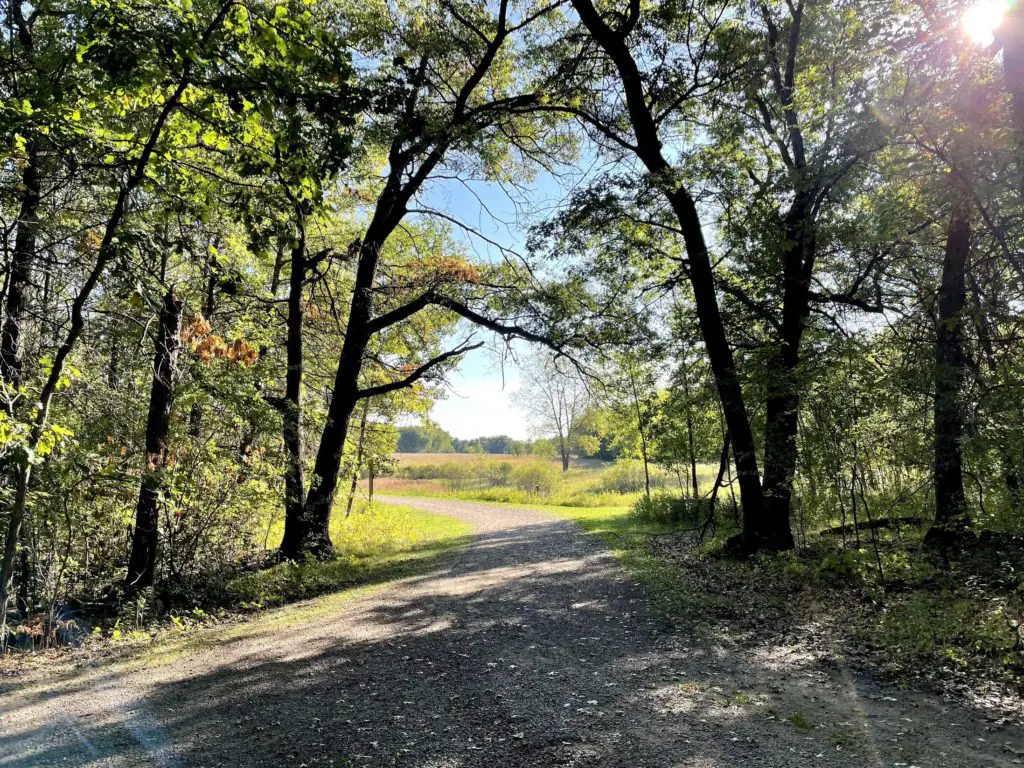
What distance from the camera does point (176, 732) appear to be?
13.9ft

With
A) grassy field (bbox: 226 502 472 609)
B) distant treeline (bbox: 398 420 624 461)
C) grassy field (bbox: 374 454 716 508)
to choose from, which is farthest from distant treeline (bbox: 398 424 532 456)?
grassy field (bbox: 226 502 472 609)

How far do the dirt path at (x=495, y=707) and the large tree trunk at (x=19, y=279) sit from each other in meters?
3.58

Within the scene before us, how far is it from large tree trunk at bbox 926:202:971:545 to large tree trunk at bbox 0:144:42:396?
31.7ft

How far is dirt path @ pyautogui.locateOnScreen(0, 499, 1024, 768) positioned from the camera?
11.9ft

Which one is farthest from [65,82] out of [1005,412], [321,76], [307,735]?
[1005,412]

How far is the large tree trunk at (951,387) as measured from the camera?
655 cm

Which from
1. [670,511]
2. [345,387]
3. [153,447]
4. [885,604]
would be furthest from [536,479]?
[885,604]

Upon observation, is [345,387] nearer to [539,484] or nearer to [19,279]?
[19,279]

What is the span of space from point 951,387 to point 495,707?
6182 millimetres

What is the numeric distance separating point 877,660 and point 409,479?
39803mm

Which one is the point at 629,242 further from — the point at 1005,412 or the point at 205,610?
the point at 205,610

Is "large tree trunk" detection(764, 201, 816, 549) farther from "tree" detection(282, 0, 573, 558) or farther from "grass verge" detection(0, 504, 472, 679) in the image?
"grass verge" detection(0, 504, 472, 679)

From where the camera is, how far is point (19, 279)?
649 centimetres

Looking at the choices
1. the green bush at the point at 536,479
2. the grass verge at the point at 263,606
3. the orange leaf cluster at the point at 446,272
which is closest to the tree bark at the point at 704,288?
the orange leaf cluster at the point at 446,272
